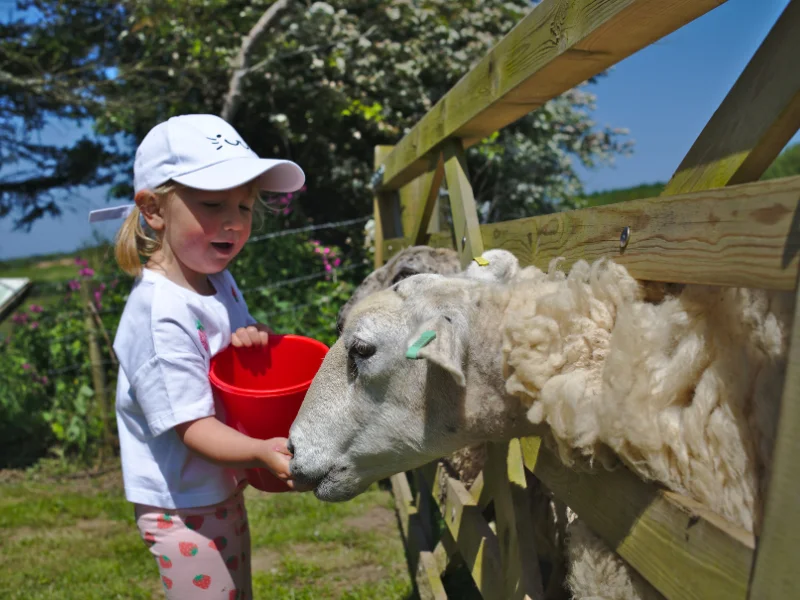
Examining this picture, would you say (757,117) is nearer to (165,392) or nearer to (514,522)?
(514,522)

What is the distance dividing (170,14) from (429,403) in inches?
255

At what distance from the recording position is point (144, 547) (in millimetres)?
4234

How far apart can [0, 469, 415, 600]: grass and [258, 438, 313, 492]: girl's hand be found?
78.8 inches

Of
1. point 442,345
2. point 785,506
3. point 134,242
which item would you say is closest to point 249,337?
point 134,242

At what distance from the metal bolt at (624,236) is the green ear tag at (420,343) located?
0.46 metres

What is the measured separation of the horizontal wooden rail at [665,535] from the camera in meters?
0.98

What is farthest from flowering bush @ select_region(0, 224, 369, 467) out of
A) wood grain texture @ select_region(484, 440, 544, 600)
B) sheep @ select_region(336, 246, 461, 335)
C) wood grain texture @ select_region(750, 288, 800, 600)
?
wood grain texture @ select_region(750, 288, 800, 600)

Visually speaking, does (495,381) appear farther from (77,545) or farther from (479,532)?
(77,545)

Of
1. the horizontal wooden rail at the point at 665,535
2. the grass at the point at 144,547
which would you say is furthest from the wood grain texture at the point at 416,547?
the horizontal wooden rail at the point at 665,535

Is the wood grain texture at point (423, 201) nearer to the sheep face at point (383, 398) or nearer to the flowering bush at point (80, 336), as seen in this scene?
the sheep face at point (383, 398)

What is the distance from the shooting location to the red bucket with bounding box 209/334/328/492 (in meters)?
1.99

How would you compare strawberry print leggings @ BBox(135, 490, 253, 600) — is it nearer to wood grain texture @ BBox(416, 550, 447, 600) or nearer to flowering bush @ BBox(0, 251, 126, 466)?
wood grain texture @ BBox(416, 550, 447, 600)

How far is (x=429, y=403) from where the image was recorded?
65.0 inches

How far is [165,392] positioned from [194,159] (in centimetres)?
79
